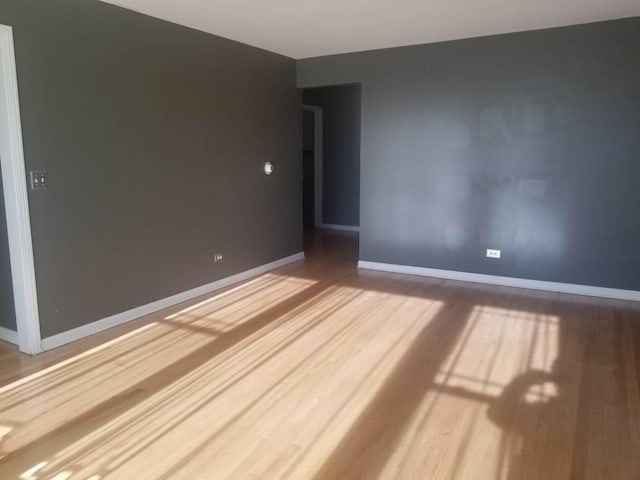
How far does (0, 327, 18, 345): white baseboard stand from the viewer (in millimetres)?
3227

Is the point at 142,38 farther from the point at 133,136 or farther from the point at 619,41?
the point at 619,41

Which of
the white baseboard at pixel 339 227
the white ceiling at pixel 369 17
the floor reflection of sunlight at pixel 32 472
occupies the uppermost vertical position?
the white ceiling at pixel 369 17

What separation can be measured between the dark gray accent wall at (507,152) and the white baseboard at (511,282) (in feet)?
0.21

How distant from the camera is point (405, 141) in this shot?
196 inches

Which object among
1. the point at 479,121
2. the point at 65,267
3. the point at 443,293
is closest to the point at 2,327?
the point at 65,267

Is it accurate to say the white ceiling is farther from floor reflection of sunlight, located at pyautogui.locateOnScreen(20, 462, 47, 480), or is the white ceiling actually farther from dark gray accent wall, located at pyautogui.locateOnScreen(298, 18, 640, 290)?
floor reflection of sunlight, located at pyautogui.locateOnScreen(20, 462, 47, 480)

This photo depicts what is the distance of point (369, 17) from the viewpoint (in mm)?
3760

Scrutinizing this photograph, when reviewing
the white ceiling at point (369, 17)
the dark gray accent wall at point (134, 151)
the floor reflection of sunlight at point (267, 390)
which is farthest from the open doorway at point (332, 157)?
the floor reflection of sunlight at point (267, 390)

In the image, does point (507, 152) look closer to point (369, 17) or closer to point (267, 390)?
point (369, 17)

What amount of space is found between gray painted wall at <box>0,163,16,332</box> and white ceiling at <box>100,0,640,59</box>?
1.76 m

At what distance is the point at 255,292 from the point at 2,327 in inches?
79.9

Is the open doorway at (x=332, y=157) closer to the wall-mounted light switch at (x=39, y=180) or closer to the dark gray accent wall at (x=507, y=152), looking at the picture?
the dark gray accent wall at (x=507, y=152)

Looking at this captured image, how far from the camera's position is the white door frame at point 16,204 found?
280 cm

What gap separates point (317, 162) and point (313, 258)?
2668mm
